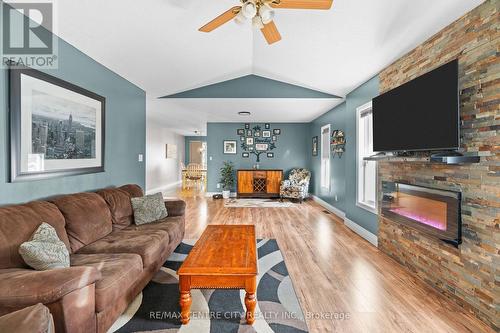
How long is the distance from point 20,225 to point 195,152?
37.2ft

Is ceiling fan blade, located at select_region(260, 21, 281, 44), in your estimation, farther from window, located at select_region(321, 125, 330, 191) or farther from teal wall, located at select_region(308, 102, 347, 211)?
window, located at select_region(321, 125, 330, 191)

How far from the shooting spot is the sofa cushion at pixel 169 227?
278cm

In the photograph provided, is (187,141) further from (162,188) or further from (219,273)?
(219,273)

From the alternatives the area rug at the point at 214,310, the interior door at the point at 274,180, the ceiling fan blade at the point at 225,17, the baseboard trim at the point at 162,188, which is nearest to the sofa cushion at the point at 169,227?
the area rug at the point at 214,310

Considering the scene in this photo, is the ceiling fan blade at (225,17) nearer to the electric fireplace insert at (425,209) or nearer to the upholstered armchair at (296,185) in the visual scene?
the electric fireplace insert at (425,209)

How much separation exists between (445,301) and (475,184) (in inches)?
43.6

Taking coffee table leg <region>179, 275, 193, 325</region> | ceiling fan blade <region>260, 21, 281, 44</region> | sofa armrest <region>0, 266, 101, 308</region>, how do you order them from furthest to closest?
ceiling fan blade <region>260, 21, 281, 44</region>, coffee table leg <region>179, 275, 193, 325</region>, sofa armrest <region>0, 266, 101, 308</region>

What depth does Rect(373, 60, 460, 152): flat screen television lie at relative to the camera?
6.85ft

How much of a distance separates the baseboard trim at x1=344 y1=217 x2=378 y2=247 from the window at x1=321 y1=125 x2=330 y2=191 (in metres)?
1.75

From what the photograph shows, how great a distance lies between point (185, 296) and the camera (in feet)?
5.87

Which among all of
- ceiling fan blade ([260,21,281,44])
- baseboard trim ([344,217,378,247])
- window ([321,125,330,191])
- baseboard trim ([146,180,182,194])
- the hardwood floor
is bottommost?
the hardwood floor

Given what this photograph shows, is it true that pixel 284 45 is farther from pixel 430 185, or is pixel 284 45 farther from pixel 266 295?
pixel 266 295

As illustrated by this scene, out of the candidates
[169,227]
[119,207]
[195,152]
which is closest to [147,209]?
[119,207]

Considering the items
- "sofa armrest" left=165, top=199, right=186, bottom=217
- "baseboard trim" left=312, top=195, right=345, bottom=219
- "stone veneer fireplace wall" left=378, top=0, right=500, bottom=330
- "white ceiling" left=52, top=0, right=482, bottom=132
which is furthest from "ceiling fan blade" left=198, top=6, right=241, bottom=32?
"baseboard trim" left=312, top=195, right=345, bottom=219
